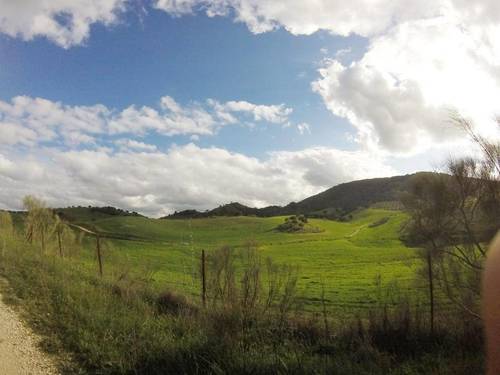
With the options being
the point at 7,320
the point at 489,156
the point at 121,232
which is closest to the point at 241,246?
the point at 7,320

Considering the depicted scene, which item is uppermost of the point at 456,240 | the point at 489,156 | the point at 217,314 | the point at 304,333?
the point at 489,156

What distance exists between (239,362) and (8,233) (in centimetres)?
2704

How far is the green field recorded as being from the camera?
26.1 meters

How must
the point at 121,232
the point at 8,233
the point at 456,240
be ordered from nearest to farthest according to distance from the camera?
1. the point at 456,240
2. the point at 8,233
3. the point at 121,232

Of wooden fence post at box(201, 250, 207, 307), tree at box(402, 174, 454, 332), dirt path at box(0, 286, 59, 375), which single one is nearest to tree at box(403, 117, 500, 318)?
tree at box(402, 174, 454, 332)

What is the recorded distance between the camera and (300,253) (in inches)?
2896

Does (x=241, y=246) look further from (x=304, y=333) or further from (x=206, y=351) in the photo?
(x=206, y=351)

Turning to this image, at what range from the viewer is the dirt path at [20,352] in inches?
300

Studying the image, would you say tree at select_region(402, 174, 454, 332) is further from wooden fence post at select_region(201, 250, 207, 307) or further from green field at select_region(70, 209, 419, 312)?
wooden fence post at select_region(201, 250, 207, 307)

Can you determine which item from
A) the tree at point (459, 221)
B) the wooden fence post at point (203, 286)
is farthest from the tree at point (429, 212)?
the wooden fence post at point (203, 286)

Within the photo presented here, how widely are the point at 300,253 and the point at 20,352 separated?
66856 mm

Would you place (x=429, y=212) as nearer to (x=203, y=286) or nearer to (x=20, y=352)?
(x=203, y=286)

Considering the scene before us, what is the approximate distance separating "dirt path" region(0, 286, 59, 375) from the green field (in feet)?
18.5

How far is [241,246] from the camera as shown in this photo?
13008 mm
